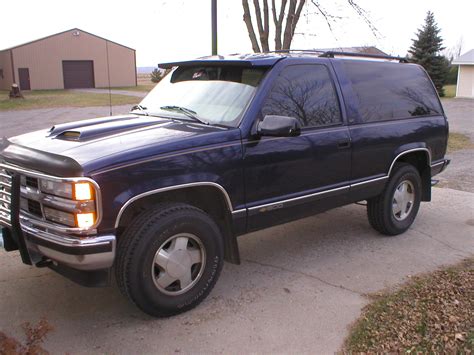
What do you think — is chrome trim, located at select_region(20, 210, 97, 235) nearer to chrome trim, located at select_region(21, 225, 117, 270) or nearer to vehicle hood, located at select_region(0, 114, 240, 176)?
chrome trim, located at select_region(21, 225, 117, 270)

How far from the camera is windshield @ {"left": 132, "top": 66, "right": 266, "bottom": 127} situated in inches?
161

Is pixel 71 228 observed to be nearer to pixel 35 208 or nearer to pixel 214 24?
pixel 35 208

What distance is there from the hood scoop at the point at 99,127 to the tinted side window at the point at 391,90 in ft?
6.79

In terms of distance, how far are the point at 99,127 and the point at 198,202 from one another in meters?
0.98

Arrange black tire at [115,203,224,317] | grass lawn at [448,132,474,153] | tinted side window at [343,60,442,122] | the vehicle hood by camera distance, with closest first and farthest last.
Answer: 1. the vehicle hood
2. black tire at [115,203,224,317]
3. tinted side window at [343,60,442,122]
4. grass lawn at [448,132,474,153]

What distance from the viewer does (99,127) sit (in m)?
3.90

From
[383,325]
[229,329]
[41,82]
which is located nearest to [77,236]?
[229,329]

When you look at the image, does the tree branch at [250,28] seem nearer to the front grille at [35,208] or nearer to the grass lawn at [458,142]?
the grass lawn at [458,142]

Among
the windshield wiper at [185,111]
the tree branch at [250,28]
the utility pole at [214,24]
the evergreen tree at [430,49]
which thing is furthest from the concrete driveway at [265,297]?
the evergreen tree at [430,49]

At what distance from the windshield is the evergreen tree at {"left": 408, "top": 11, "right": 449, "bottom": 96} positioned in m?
36.1

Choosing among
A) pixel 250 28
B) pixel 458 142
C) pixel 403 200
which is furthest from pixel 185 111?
pixel 458 142

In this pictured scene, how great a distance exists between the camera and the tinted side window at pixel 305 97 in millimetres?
4211

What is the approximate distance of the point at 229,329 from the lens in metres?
3.53

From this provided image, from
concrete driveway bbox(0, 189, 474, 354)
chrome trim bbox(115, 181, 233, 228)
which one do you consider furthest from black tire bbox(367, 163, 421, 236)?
chrome trim bbox(115, 181, 233, 228)
